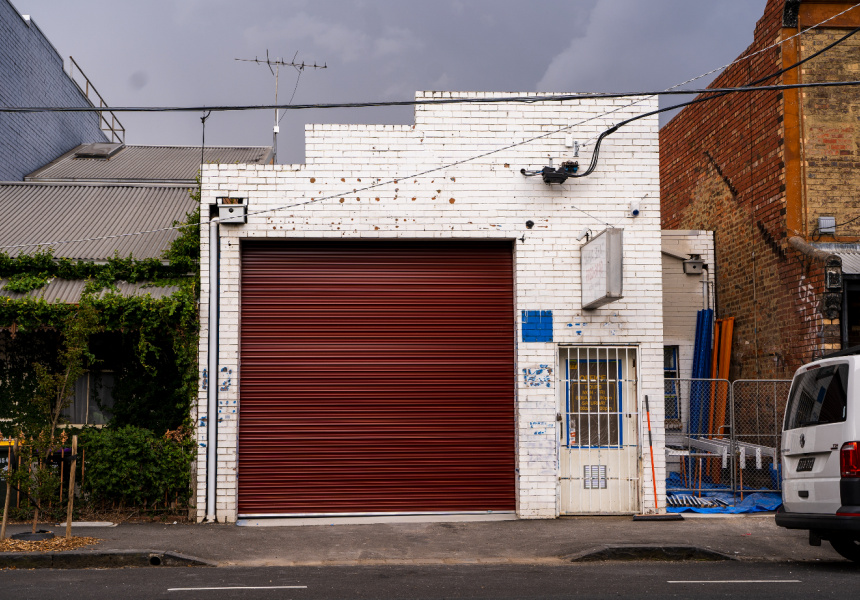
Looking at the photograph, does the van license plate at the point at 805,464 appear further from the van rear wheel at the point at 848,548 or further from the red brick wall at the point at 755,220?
the red brick wall at the point at 755,220

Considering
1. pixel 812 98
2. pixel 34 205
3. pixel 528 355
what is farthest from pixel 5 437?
pixel 812 98

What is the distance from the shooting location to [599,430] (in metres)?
11.1

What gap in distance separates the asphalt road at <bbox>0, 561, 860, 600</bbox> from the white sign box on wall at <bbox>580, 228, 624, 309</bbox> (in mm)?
3459

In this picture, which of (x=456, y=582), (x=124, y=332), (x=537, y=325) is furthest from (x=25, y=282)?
(x=456, y=582)

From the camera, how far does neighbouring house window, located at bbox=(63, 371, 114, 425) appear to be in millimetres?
11305

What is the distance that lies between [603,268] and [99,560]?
700 centimetres

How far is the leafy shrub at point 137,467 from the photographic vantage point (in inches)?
415

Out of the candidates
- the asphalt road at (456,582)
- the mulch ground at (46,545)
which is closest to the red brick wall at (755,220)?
the asphalt road at (456,582)

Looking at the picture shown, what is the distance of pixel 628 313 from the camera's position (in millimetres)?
11156

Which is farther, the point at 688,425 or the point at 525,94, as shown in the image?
the point at 688,425

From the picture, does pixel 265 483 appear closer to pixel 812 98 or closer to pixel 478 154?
pixel 478 154

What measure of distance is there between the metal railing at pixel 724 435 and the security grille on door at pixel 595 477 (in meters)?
1.49

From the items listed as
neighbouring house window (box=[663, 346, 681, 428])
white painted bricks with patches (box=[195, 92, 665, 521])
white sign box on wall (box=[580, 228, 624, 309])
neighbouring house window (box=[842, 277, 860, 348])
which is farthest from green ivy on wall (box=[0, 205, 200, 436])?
neighbouring house window (box=[842, 277, 860, 348])

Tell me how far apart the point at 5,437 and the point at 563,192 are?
8.94 m
